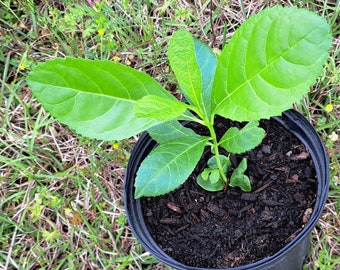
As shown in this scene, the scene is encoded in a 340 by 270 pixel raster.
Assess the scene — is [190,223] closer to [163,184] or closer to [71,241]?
[163,184]

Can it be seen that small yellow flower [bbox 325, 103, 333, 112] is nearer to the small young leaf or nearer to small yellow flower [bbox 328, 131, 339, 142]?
small yellow flower [bbox 328, 131, 339, 142]

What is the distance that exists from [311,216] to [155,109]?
62cm

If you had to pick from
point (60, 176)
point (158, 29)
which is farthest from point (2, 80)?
point (158, 29)

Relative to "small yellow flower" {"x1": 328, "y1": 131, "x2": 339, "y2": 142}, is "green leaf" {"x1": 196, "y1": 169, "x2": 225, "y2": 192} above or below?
below

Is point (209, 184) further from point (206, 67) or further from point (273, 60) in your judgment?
point (273, 60)

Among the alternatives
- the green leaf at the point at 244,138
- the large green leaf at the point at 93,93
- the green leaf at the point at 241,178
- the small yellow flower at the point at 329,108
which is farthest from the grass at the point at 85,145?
the large green leaf at the point at 93,93

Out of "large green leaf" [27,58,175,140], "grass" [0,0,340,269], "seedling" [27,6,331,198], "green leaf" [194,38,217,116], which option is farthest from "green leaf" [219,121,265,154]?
"grass" [0,0,340,269]

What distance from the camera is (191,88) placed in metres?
1.18

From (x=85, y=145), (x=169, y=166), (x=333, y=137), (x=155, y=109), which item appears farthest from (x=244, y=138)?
(x=85, y=145)

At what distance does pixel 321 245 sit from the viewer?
1.79 meters

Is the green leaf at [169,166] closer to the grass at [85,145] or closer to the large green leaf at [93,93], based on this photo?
the large green leaf at [93,93]

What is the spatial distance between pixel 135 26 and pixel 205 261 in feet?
3.73

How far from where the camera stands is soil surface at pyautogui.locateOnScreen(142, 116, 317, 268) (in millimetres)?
1488

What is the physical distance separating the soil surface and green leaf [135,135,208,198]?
272mm
